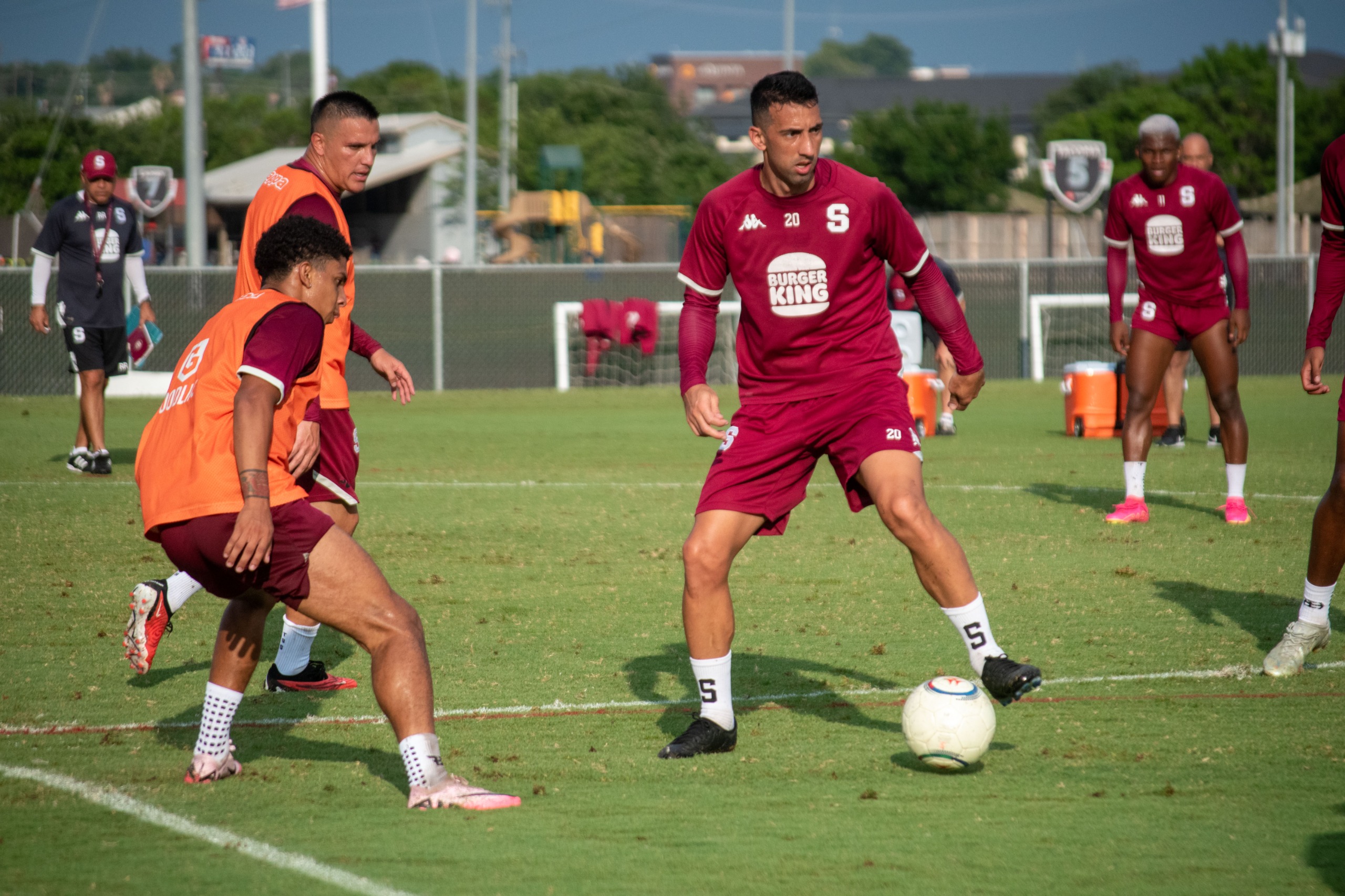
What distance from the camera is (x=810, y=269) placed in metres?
5.02

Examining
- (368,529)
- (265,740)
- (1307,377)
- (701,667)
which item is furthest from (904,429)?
(368,529)

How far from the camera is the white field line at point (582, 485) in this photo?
37.2ft

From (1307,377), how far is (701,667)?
3.08 m

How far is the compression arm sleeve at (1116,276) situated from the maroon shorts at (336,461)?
596 cm

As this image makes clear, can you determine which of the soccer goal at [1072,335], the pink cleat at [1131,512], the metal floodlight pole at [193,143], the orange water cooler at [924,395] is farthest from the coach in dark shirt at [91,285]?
the soccer goal at [1072,335]

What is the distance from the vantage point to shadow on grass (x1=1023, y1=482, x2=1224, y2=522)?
10.3 metres

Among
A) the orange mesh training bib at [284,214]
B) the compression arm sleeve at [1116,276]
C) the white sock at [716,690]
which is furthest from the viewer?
the compression arm sleeve at [1116,276]

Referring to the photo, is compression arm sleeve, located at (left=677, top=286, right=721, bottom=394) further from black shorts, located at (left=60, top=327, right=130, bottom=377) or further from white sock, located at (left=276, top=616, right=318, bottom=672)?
black shorts, located at (left=60, top=327, right=130, bottom=377)

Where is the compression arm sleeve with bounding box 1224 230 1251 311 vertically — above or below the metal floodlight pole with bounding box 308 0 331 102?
below

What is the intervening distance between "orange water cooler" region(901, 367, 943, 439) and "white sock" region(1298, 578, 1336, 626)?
8.74 m

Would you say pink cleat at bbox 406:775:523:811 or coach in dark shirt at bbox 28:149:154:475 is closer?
pink cleat at bbox 406:775:523:811

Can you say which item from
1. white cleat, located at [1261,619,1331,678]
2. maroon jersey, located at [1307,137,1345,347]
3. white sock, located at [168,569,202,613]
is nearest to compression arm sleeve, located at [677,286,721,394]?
white sock, located at [168,569,202,613]

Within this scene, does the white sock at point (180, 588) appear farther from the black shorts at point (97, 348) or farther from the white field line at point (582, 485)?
the black shorts at point (97, 348)

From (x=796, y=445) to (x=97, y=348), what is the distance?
886 cm
